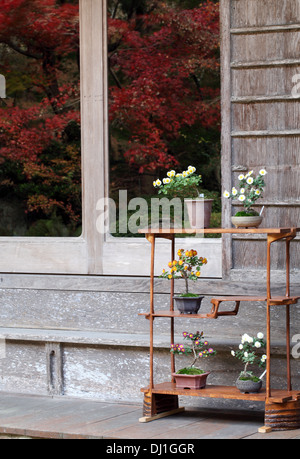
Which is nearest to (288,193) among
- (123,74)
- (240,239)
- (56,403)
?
(240,239)

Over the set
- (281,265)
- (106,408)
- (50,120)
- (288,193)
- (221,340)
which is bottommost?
(106,408)

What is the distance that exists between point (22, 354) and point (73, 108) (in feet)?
5.54

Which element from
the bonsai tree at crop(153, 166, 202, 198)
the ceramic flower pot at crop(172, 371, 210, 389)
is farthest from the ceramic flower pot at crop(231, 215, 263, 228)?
the ceramic flower pot at crop(172, 371, 210, 389)

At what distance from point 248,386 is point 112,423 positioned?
781 mm

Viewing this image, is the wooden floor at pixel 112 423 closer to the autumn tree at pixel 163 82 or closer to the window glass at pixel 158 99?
the window glass at pixel 158 99

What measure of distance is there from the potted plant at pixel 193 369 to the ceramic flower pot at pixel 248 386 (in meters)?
0.24

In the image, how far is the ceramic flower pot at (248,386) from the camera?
15.5ft

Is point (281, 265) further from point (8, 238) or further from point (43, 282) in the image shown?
point (8, 238)

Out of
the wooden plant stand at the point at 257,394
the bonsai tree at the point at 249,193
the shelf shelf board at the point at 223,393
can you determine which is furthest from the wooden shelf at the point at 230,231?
the shelf shelf board at the point at 223,393

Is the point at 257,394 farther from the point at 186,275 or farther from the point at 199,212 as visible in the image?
the point at 199,212

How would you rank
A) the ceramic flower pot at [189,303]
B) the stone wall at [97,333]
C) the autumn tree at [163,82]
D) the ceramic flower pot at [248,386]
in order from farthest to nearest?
the autumn tree at [163,82], the stone wall at [97,333], the ceramic flower pot at [189,303], the ceramic flower pot at [248,386]

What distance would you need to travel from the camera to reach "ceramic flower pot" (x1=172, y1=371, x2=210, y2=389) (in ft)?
16.0

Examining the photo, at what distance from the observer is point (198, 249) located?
18.4 ft

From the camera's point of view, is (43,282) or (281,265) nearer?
(281,265)
